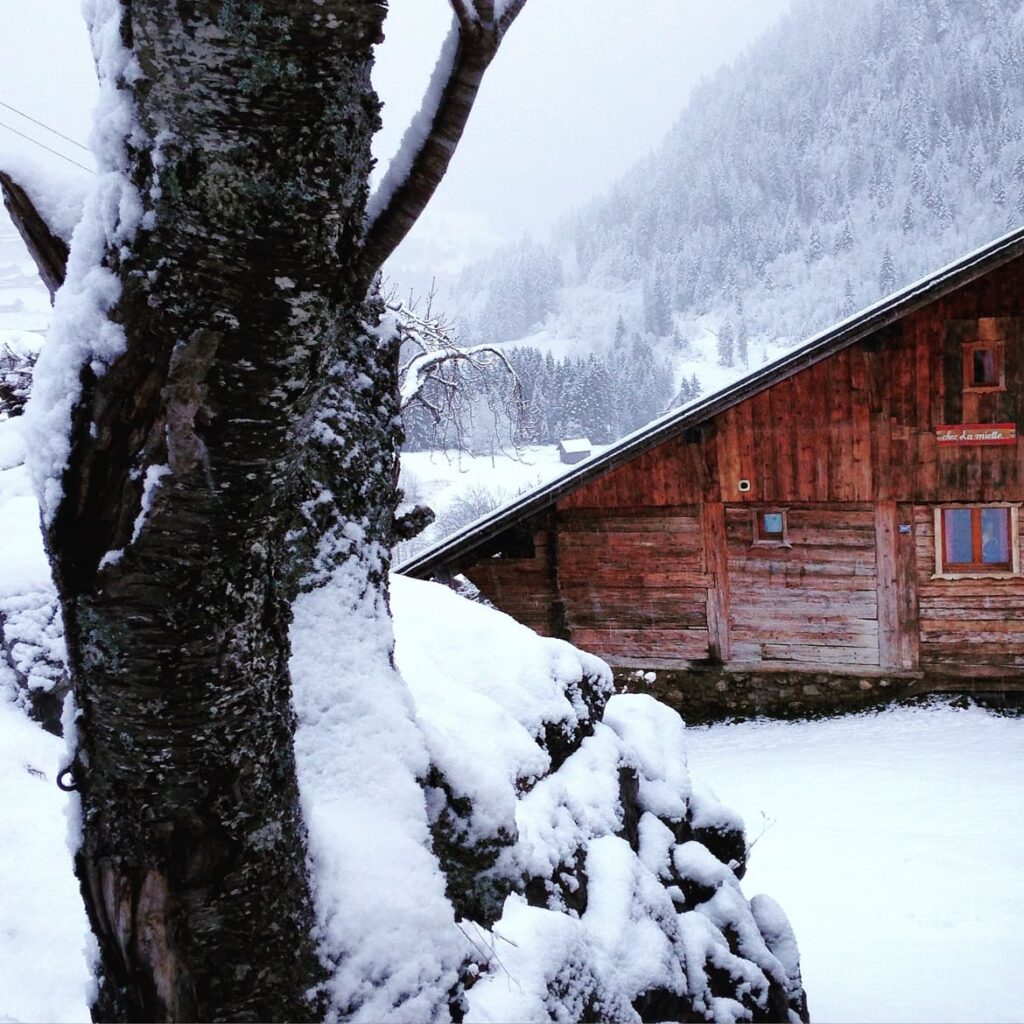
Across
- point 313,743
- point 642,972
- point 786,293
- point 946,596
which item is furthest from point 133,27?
point 786,293

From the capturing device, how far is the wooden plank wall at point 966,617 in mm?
11961

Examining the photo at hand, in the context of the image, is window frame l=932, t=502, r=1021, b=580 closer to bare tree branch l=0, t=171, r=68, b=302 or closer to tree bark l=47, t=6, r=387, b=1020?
tree bark l=47, t=6, r=387, b=1020

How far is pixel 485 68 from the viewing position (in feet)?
4.83

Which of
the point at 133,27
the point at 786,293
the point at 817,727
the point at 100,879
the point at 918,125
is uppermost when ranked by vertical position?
the point at 918,125

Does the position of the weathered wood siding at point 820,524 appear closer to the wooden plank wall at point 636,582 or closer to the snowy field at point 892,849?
the wooden plank wall at point 636,582

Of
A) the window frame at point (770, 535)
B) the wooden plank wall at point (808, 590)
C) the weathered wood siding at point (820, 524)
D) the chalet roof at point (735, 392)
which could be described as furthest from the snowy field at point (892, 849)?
the chalet roof at point (735, 392)

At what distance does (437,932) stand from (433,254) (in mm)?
181998

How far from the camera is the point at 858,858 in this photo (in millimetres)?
8562

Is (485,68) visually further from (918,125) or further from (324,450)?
(918,125)

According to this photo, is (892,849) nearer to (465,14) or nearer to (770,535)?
(770,535)

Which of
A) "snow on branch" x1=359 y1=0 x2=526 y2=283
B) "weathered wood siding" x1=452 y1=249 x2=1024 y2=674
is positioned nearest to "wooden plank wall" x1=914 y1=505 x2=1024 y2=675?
"weathered wood siding" x1=452 y1=249 x2=1024 y2=674

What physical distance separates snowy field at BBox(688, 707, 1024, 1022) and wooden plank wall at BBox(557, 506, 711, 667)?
5.13 ft

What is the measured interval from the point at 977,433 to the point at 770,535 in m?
3.17

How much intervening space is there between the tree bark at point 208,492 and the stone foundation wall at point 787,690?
36.4 ft
